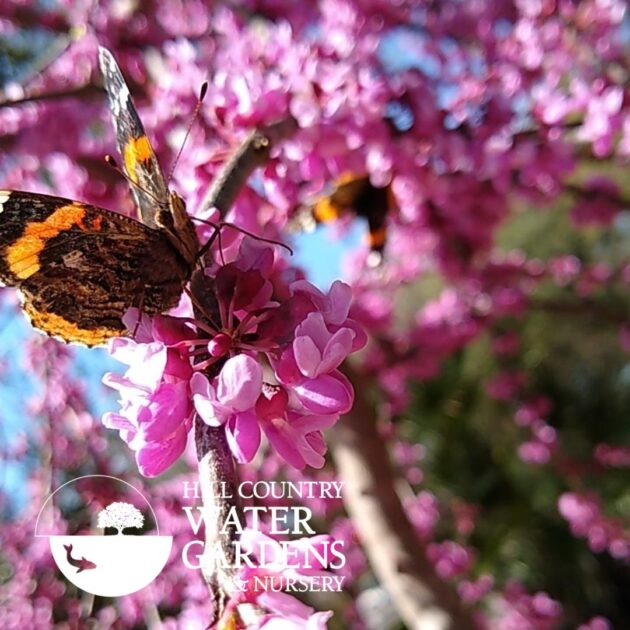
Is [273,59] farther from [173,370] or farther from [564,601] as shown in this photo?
[564,601]

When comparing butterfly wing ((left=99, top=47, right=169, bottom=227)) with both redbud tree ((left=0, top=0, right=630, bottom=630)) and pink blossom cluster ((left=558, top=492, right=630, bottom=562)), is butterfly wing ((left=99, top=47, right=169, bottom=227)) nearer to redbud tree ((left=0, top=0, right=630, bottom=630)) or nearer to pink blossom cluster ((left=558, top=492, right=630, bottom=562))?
redbud tree ((left=0, top=0, right=630, bottom=630))

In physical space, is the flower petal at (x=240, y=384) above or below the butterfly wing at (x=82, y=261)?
below

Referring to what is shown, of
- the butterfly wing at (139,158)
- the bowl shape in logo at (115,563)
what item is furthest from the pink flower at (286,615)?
the butterfly wing at (139,158)

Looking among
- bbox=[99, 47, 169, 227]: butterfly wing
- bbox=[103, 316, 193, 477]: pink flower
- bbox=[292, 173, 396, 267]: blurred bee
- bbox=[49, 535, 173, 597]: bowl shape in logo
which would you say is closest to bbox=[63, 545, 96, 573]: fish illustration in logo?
bbox=[49, 535, 173, 597]: bowl shape in logo

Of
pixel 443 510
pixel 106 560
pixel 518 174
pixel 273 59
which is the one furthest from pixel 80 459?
pixel 443 510

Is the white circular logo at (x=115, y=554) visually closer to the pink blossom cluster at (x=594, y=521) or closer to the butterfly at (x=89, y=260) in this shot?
the butterfly at (x=89, y=260)

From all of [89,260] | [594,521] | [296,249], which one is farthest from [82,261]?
[594,521]
